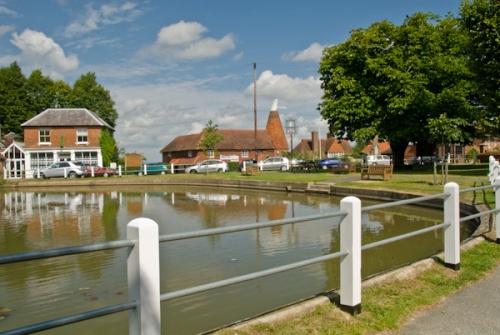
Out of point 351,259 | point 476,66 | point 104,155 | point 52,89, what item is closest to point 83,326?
point 351,259

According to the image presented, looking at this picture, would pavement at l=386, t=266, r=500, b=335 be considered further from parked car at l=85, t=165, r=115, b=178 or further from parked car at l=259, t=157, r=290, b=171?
parked car at l=85, t=165, r=115, b=178

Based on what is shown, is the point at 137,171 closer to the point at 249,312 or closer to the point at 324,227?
the point at 324,227

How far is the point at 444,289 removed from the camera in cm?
483

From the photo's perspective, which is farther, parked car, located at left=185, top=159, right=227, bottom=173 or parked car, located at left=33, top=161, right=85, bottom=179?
parked car, located at left=185, top=159, right=227, bottom=173

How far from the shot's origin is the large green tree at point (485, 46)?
20.0 m

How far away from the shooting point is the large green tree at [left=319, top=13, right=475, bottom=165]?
88.4ft

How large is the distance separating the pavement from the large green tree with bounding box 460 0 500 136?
1875 centimetres

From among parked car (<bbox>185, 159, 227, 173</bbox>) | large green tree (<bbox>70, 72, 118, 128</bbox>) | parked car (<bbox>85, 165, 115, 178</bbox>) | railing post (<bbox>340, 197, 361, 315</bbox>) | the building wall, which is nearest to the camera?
railing post (<bbox>340, 197, 361, 315</bbox>)

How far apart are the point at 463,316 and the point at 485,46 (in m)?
20.1

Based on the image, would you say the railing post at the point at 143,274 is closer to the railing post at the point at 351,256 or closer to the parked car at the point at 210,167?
the railing post at the point at 351,256

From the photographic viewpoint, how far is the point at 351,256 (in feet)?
13.4

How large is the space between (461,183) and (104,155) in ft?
126

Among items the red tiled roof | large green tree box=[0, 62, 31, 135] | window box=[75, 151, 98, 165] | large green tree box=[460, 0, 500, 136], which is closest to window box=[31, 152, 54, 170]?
window box=[75, 151, 98, 165]

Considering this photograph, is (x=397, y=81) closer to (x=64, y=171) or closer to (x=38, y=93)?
(x=64, y=171)
